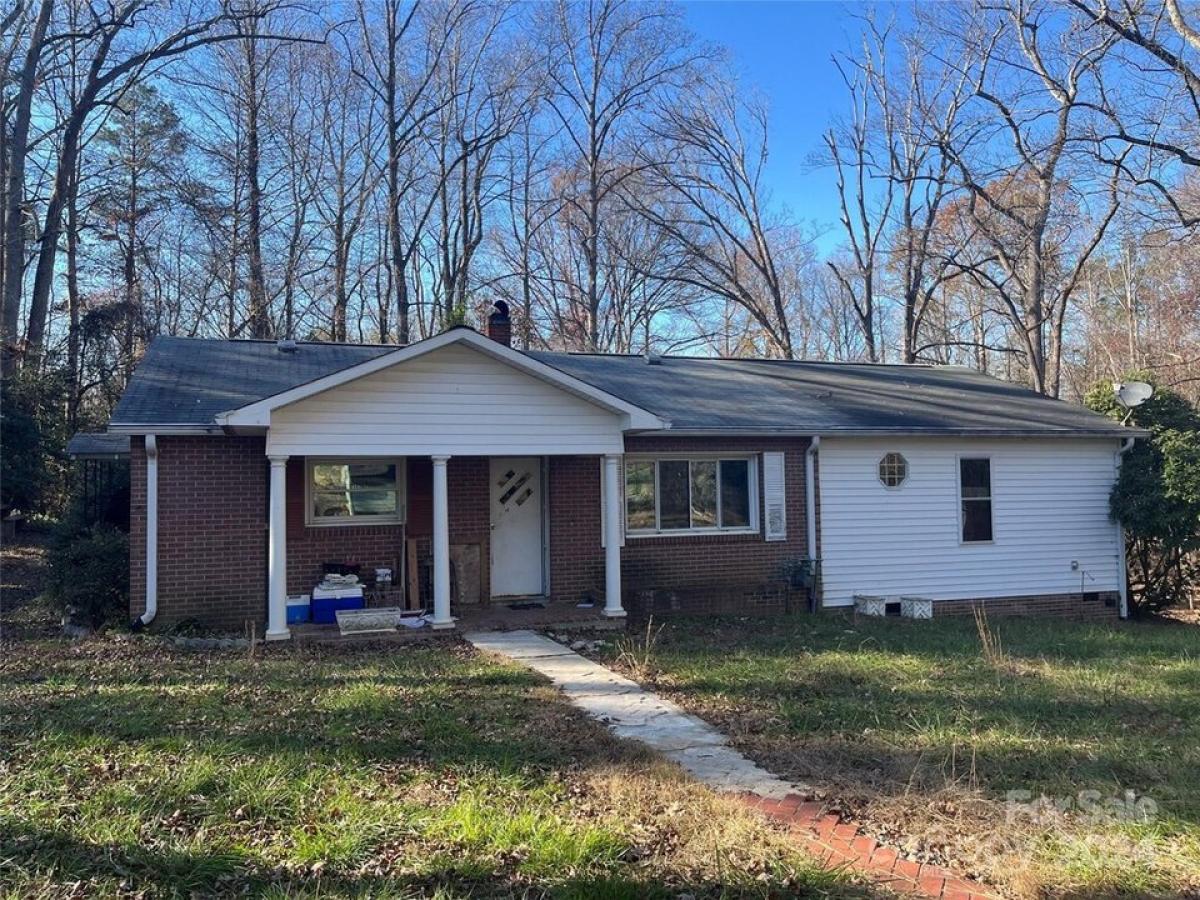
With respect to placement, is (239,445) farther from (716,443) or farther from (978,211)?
(978,211)

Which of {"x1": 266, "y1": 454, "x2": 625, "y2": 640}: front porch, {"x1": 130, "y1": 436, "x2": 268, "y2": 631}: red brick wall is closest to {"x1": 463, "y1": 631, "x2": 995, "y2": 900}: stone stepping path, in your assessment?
{"x1": 266, "y1": 454, "x2": 625, "y2": 640}: front porch

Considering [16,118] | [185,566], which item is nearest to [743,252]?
[16,118]

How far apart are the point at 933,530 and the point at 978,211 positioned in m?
14.0

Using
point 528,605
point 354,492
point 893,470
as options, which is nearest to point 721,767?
point 528,605

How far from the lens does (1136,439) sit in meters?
14.1

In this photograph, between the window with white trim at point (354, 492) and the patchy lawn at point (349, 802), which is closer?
the patchy lawn at point (349, 802)

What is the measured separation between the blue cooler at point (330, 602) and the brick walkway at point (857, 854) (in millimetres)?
6786

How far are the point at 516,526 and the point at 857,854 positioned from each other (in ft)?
27.1

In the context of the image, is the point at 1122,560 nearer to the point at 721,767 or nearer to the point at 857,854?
the point at 721,767

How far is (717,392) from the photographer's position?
1390cm

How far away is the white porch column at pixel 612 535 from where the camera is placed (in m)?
10.8

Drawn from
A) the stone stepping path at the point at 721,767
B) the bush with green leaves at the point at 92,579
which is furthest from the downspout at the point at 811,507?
the bush with green leaves at the point at 92,579

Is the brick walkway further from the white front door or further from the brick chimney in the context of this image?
the brick chimney

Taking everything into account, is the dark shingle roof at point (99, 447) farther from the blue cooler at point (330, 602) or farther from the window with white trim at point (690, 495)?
the window with white trim at point (690, 495)
